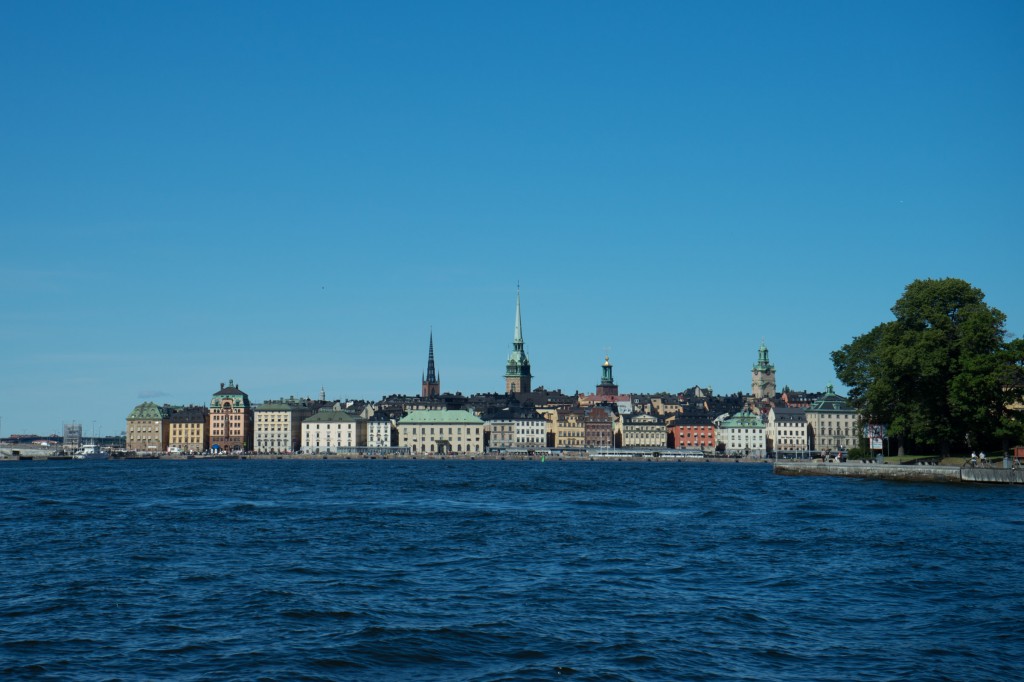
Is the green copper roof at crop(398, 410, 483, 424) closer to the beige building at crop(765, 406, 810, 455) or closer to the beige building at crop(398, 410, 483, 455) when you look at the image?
the beige building at crop(398, 410, 483, 455)

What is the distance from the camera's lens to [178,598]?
24.5m

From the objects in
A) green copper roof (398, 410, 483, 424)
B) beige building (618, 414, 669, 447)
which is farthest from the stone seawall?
green copper roof (398, 410, 483, 424)

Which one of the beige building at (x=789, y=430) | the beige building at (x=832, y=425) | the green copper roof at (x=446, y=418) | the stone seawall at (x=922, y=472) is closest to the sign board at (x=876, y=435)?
the stone seawall at (x=922, y=472)

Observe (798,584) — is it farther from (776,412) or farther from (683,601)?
(776,412)

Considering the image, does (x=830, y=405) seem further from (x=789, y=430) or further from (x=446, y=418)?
(x=446, y=418)

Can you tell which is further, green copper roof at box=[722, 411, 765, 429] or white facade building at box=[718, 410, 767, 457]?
green copper roof at box=[722, 411, 765, 429]

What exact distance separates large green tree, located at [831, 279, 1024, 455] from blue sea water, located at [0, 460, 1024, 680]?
1957 cm

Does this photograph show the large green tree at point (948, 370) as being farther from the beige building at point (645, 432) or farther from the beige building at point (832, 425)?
the beige building at point (645, 432)

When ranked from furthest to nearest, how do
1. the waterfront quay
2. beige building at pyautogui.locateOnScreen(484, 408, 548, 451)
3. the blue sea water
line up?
beige building at pyautogui.locateOnScreen(484, 408, 548, 451), the waterfront quay, the blue sea water

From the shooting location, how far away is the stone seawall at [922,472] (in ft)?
200

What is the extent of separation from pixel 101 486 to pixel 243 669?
64.1 meters

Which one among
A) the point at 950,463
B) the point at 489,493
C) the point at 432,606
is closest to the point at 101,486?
the point at 489,493

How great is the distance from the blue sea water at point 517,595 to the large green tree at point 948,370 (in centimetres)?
1957

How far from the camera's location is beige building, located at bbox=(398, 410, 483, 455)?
195m
